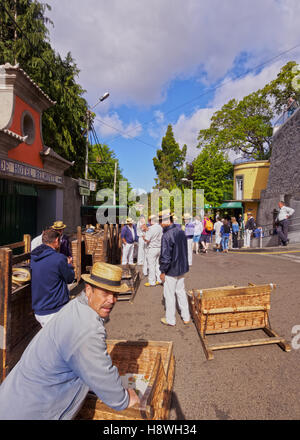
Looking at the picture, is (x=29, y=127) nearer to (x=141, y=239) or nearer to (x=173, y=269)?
(x=141, y=239)

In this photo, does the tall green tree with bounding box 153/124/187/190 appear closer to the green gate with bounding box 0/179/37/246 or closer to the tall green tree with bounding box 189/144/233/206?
the tall green tree with bounding box 189/144/233/206

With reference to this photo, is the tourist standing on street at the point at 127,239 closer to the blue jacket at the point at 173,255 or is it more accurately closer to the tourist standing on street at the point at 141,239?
the tourist standing on street at the point at 141,239

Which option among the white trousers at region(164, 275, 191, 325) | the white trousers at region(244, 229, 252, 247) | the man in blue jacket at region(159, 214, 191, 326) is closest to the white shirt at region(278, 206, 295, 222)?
the white trousers at region(244, 229, 252, 247)

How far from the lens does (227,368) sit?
3162mm

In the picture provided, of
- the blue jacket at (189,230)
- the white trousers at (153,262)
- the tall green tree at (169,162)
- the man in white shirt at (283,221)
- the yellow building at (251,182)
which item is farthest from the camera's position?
the tall green tree at (169,162)

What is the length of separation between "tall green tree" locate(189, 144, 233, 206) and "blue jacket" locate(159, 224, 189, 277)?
1168 inches

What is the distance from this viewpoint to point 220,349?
141 inches

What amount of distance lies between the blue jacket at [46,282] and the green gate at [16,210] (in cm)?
696

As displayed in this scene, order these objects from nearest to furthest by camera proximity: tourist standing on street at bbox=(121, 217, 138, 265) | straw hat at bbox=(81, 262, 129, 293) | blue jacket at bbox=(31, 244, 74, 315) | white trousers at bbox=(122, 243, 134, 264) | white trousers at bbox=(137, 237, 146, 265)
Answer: straw hat at bbox=(81, 262, 129, 293)
blue jacket at bbox=(31, 244, 74, 315)
tourist standing on street at bbox=(121, 217, 138, 265)
white trousers at bbox=(122, 243, 134, 264)
white trousers at bbox=(137, 237, 146, 265)

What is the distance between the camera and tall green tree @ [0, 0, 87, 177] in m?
15.2

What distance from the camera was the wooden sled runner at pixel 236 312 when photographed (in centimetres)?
366

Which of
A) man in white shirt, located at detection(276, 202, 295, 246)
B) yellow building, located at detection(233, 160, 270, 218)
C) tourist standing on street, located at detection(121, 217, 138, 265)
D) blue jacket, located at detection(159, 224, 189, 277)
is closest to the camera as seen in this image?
→ blue jacket, located at detection(159, 224, 189, 277)

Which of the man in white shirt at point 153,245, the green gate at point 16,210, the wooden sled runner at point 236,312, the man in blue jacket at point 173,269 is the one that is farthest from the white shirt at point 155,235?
the green gate at point 16,210
